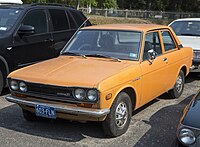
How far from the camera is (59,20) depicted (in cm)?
807

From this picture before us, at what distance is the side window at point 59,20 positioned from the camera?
788 cm

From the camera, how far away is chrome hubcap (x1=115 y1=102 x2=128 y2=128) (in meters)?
4.57

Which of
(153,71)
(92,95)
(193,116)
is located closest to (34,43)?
(153,71)

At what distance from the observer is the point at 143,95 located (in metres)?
5.18

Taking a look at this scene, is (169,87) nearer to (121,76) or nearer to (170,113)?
(170,113)

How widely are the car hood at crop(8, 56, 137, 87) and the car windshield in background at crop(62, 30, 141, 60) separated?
6.9 inches

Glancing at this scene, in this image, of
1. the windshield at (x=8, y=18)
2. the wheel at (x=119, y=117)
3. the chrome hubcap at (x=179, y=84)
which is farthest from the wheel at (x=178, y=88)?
the windshield at (x=8, y=18)

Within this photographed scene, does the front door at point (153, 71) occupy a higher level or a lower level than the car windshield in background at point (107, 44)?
lower

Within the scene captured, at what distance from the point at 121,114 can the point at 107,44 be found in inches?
53.9

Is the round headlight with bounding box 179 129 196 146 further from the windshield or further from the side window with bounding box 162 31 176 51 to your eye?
the windshield

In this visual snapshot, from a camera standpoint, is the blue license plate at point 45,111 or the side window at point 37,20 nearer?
the blue license plate at point 45,111

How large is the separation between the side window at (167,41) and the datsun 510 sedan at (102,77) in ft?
0.12

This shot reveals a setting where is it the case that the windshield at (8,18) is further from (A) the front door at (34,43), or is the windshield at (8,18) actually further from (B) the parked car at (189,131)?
(B) the parked car at (189,131)

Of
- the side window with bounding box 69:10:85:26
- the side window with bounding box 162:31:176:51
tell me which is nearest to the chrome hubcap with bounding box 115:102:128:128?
the side window with bounding box 162:31:176:51
